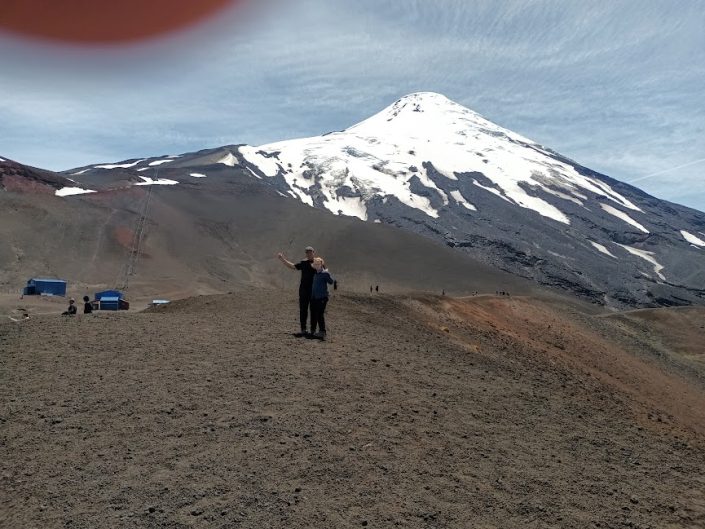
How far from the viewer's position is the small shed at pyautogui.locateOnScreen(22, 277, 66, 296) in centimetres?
5488

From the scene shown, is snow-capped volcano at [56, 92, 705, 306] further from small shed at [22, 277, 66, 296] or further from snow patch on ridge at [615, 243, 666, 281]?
small shed at [22, 277, 66, 296]

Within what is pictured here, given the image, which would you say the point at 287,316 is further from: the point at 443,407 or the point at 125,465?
the point at 125,465

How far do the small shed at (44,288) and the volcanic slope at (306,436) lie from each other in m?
44.6

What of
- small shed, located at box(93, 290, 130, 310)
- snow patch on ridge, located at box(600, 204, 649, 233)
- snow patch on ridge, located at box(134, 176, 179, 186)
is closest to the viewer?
A: small shed, located at box(93, 290, 130, 310)

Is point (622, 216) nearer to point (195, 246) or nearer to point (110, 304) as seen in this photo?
point (195, 246)

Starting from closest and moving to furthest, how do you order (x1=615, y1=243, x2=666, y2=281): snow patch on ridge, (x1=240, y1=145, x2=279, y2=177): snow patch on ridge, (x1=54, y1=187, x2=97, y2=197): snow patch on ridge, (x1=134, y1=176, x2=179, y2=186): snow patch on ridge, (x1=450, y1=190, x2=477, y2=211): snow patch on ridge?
1. (x1=54, y1=187, x2=97, y2=197): snow patch on ridge
2. (x1=134, y1=176, x2=179, y2=186): snow patch on ridge
3. (x1=615, y1=243, x2=666, y2=281): snow patch on ridge
4. (x1=450, y1=190, x2=477, y2=211): snow patch on ridge
5. (x1=240, y1=145, x2=279, y2=177): snow patch on ridge

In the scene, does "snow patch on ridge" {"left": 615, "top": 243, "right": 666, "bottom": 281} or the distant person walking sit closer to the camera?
the distant person walking

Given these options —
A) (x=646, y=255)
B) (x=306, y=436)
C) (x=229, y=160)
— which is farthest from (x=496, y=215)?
(x=306, y=436)

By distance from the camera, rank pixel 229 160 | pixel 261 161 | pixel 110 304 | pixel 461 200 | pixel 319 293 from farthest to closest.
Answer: pixel 261 161 < pixel 229 160 < pixel 461 200 < pixel 110 304 < pixel 319 293

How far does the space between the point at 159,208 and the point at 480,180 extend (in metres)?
114

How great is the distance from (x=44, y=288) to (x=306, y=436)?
177 ft

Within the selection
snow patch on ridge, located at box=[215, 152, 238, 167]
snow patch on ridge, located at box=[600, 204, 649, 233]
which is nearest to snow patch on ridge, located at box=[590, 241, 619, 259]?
snow patch on ridge, located at box=[600, 204, 649, 233]

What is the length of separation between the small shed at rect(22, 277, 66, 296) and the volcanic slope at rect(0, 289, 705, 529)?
146ft

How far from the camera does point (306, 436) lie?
812 cm
